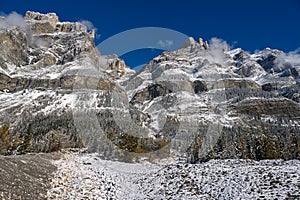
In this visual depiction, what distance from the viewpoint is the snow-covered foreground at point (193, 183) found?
21125 mm

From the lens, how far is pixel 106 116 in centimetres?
18450

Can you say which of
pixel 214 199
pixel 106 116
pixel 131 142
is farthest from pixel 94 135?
pixel 214 199

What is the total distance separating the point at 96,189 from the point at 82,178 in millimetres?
2932

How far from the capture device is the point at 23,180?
72.8 ft

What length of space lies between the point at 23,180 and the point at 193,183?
14144mm

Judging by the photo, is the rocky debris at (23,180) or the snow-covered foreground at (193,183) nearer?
the rocky debris at (23,180)

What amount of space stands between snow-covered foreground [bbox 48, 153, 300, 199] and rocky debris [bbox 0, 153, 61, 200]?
32.8 inches

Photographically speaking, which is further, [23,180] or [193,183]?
[193,183]

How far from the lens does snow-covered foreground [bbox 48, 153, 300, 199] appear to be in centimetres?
2112

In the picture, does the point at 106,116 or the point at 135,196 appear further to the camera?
the point at 106,116

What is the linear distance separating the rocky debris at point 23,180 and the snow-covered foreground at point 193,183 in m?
0.83

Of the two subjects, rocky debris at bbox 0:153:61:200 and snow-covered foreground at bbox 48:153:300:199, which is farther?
snow-covered foreground at bbox 48:153:300:199

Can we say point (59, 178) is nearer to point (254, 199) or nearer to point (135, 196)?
point (135, 196)

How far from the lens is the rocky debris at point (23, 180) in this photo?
65.3 ft
